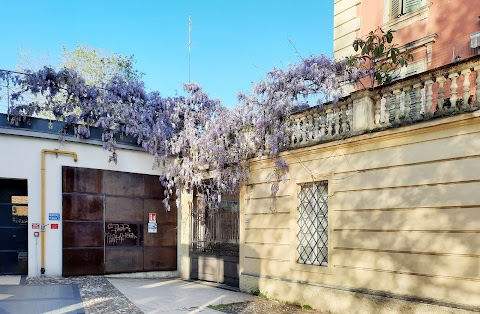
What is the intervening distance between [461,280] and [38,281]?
8.17 metres

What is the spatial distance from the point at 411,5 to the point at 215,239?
23.7 feet

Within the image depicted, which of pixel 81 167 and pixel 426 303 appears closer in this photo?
→ pixel 426 303

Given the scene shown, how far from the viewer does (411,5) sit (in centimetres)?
869

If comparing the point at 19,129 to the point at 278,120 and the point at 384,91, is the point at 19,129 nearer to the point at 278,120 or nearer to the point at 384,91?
the point at 278,120

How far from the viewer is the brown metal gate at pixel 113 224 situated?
9398 millimetres

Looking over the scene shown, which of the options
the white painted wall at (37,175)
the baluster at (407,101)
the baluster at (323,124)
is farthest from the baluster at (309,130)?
the white painted wall at (37,175)

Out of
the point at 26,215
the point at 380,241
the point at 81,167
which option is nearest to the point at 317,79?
the point at 380,241

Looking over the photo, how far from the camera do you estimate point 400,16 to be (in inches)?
346

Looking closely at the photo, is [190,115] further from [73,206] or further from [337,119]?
[337,119]

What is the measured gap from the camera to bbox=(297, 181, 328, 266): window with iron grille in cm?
742

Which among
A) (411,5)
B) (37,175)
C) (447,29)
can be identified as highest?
(411,5)

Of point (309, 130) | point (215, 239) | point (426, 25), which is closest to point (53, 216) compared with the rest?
point (215, 239)

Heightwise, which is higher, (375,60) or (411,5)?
(411,5)

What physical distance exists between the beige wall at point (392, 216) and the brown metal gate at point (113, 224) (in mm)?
3659
